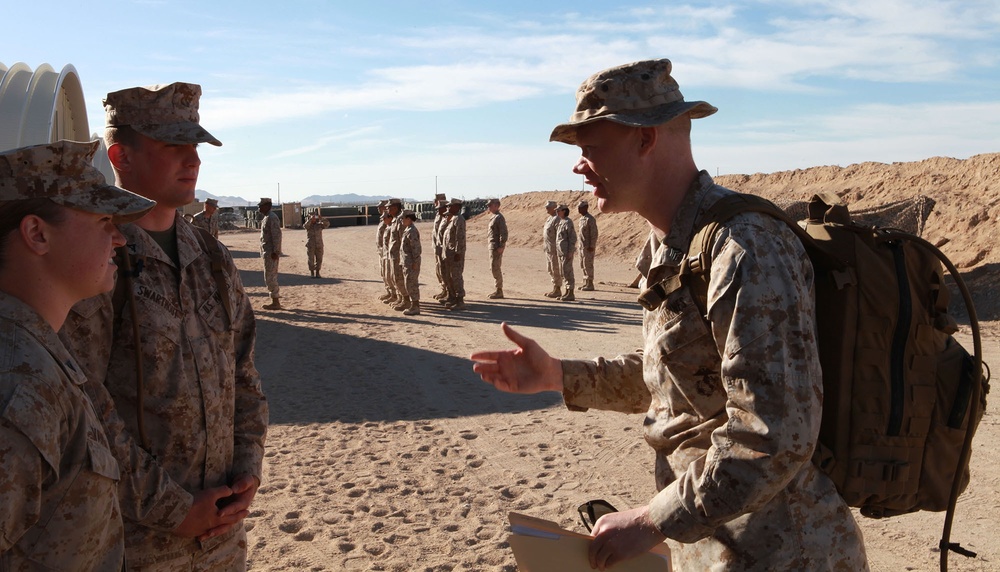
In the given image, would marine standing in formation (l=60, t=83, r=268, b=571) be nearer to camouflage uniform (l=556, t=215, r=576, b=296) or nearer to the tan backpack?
the tan backpack

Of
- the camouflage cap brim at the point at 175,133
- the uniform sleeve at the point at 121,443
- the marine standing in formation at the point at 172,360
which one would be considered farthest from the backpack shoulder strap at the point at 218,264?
the uniform sleeve at the point at 121,443

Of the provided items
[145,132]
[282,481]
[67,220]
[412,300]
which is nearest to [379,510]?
[282,481]

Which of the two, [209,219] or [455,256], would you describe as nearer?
[455,256]

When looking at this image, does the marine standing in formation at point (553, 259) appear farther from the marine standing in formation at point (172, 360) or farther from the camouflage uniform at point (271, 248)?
the marine standing in formation at point (172, 360)

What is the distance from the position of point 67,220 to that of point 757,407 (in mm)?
1692

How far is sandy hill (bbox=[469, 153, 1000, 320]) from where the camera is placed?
58.3 ft

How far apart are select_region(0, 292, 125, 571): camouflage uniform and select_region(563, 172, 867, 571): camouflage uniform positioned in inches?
51.7

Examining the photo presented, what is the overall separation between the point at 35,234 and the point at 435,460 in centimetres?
541

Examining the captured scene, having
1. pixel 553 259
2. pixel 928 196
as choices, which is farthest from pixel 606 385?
pixel 928 196

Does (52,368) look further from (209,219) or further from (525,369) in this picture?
(209,219)

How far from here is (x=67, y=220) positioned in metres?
1.98

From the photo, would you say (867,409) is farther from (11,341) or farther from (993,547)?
(993,547)

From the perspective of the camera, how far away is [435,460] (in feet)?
23.1

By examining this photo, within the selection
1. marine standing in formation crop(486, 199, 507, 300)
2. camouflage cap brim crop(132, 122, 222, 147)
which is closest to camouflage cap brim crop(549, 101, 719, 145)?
camouflage cap brim crop(132, 122, 222, 147)
